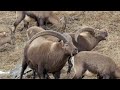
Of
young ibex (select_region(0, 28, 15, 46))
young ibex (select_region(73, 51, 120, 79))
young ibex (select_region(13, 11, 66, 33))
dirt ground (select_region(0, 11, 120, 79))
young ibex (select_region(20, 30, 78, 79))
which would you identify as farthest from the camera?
young ibex (select_region(13, 11, 66, 33))

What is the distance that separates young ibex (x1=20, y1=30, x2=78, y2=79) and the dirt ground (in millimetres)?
2128

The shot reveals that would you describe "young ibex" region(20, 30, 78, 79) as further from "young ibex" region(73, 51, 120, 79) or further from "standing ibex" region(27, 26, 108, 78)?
"standing ibex" region(27, 26, 108, 78)

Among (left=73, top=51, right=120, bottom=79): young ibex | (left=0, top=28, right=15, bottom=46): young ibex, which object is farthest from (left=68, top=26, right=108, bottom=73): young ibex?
(left=0, top=28, right=15, bottom=46): young ibex

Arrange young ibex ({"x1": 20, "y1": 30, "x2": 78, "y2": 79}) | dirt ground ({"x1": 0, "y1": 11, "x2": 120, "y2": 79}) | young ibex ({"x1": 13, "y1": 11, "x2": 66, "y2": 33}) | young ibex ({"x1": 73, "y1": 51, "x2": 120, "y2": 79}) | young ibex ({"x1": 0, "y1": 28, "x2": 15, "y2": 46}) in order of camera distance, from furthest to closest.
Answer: young ibex ({"x1": 13, "y1": 11, "x2": 66, "y2": 33})
young ibex ({"x1": 0, "y1": 28, "x2": 15, "y2": 46})
dirt ground ({"x1": 0, "y1": 11, "x2": 120, "y2": 79})
young ibex ({"x1": 73, "y1": 51, "x2": 120, "y2": 79})
young ibex ({"x1": 20, "y1": 30, "x2": 78, "y2": 79})

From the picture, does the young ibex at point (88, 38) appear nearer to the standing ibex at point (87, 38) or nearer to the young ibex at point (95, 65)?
the standing ibex at point (87, 38)

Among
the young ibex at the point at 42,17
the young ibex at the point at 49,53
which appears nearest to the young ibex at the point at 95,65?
the young ibex at the point at 49,53

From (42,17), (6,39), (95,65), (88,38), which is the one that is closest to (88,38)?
(88,38)

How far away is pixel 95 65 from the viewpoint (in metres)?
7.40

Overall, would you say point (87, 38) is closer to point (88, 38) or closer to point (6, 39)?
point (88, 38)

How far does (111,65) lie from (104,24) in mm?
5295

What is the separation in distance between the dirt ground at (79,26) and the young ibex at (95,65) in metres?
2.18

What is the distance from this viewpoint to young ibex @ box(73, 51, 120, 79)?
7.27 meters

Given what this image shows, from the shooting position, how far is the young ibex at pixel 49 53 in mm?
6973
